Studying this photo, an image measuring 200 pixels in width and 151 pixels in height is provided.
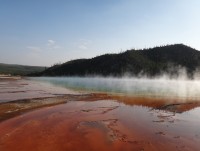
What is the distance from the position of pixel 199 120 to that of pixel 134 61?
10736 cm

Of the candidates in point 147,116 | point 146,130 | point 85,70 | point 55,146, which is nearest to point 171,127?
point 146,130

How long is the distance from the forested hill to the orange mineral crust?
92247mm

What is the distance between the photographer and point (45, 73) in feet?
537

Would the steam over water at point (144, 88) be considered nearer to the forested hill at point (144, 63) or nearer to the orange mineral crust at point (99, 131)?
the orange mineral crust at point (99, 131)

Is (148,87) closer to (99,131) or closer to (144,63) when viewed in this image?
(99,131)

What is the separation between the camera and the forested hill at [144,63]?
112250mm

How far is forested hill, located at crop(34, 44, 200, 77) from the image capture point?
112 metres

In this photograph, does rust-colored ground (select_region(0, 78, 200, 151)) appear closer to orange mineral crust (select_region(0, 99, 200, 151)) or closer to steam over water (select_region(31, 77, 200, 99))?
orange mineral crust (select_region(0, 99, 200, 151))

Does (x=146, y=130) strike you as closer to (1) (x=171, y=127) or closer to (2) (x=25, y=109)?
(1) (x=171, y=127)

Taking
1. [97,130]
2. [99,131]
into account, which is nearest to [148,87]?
[97,130]

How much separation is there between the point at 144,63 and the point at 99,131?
4353 inches

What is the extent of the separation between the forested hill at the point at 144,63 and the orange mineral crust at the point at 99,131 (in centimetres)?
9225

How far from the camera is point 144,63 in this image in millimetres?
121312

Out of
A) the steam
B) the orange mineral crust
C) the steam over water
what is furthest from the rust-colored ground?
the steam over water
